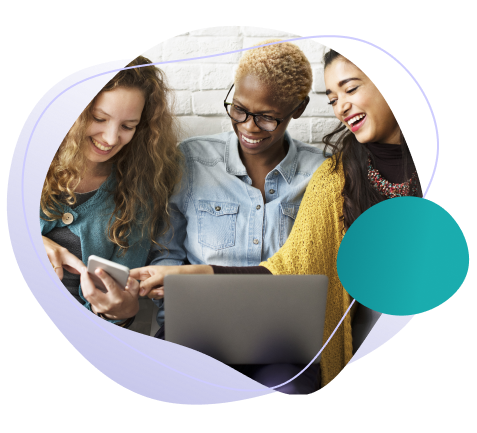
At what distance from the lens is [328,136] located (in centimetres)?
174

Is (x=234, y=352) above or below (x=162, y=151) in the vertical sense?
below

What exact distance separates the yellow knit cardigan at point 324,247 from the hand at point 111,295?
0.37 metres

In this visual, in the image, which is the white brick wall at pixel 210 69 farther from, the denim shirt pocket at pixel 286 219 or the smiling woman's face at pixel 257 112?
the denim shirt pocket at pixel 286 219

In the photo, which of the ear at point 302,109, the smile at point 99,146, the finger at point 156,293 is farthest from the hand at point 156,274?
the ear at point 302,109

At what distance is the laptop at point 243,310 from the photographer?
1599mm

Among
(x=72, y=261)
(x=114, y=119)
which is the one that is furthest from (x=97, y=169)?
(x=72, y=261)

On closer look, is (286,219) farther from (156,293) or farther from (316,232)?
(156,293)

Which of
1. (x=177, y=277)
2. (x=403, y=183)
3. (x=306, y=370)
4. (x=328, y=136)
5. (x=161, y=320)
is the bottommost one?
(x=306, y=370)

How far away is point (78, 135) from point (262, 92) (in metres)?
0.51

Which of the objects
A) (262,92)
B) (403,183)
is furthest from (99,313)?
(403,183)

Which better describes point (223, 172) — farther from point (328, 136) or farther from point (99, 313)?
point (99, 313)

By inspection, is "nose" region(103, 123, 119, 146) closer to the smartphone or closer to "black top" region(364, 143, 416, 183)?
the smartphone

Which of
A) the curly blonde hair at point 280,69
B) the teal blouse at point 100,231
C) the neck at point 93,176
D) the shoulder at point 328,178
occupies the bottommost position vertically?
the teal blouse at point 100,231

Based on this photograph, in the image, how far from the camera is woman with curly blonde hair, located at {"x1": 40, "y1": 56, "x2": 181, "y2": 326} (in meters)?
1.66
